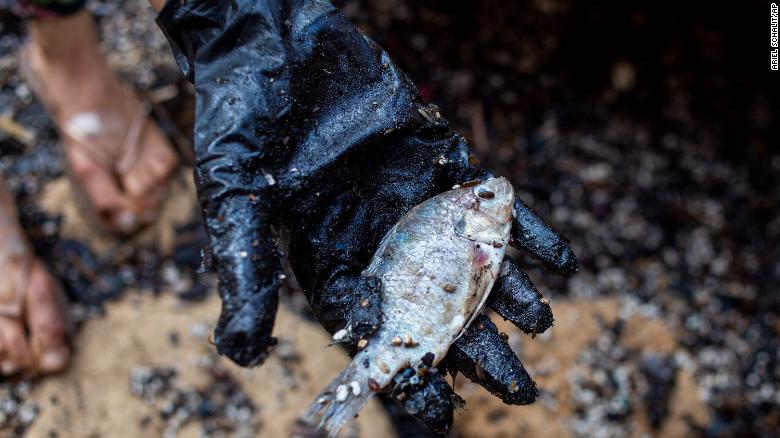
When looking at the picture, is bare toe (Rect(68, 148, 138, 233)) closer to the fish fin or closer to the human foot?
the human foot

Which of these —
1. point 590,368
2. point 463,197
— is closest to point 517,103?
point 590,368

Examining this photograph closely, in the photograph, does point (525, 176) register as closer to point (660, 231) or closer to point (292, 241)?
point (660, 231)

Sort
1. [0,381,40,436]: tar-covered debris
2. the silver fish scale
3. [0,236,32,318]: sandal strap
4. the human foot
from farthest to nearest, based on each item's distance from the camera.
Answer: the human foot → [0,236,32,318]: sandal strap → [0,381,40,436]: tar-covered debris → the silver fish scale

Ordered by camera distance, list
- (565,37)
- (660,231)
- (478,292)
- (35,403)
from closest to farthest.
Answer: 1. (478,292)
2. (35,403)
3. (660,231)
4. (565,37)

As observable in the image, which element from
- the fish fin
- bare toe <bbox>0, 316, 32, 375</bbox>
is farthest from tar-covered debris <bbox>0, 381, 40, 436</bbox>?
the fish fin

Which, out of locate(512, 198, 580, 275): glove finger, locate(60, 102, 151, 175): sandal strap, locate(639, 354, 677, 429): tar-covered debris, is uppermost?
locate(512, 198, 580, 275): glove finger

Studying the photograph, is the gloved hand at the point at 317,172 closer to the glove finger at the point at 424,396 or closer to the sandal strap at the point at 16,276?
the glove finger at the point at 424,396
